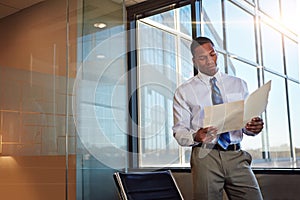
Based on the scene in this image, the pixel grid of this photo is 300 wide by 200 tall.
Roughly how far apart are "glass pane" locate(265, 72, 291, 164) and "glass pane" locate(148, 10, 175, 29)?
3.58 feet

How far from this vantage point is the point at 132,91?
3.40 meters

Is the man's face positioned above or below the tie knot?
above

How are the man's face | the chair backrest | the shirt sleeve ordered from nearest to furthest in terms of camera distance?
the shirt sleeve < the man's face < the chair backrest

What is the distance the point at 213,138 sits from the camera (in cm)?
183

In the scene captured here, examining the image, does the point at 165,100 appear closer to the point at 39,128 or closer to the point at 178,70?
the point at 178,70

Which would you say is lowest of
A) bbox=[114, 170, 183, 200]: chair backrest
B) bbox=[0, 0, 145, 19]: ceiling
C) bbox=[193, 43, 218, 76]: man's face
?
bbox=[114, 170, 183, 200]: chair backrest

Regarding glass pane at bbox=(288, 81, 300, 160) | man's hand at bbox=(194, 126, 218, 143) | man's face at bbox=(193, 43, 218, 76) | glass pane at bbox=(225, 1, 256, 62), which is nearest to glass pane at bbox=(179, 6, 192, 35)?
glass pane at bbox=(225, 1, 256, 62)

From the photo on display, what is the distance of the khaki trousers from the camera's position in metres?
1.83

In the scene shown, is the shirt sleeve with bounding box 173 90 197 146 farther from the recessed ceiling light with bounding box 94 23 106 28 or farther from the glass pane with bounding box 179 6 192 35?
the recessed ceiling light with bounding box 94 23 106 28

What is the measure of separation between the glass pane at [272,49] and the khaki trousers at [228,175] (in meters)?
1.20

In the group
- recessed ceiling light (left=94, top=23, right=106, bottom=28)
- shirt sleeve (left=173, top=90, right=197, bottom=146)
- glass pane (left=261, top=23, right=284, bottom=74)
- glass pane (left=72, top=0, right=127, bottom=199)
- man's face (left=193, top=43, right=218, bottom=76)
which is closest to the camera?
shirt sleeve (left=173, top=90, right=197, bottom=146)

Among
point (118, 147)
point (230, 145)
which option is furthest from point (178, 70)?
point (230, 145)

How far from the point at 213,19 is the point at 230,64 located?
45 cm

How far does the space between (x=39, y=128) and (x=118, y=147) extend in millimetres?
730
